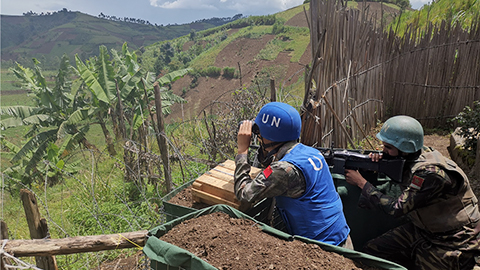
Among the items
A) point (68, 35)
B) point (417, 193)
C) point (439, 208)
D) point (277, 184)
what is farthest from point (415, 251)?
point (68, 35)

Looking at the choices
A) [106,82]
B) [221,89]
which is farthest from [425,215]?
[221,89]

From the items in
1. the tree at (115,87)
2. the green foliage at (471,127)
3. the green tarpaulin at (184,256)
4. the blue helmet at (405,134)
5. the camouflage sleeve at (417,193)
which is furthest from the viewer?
the tree at (115,87)

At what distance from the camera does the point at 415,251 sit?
2.87 meters

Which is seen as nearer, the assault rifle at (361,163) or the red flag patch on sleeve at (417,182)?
the red flag patch on sleeve at (417,182)

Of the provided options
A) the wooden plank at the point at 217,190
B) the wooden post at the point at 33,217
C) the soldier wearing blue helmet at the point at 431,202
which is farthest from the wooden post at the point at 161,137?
the soldier wearing blue helmet at the point at 431,202

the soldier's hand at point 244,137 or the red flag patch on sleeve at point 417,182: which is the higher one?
the soldier's hand at point 244,137

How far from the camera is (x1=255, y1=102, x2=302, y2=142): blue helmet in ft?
7.75

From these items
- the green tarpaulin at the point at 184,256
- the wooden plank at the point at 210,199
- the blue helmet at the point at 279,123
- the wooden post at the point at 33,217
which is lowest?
the wooden post at the point at 33,217

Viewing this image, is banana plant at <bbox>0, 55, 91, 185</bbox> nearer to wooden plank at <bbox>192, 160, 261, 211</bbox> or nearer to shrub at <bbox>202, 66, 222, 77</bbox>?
wooden plank at <bbox>192, 160, 261, 211</bbox>

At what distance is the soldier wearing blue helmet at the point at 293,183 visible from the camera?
2221mm

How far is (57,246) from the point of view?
7.77 feet

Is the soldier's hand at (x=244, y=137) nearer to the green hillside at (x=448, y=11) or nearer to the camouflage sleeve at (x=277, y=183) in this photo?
the camouflage sleeve at (x=277, y=183)

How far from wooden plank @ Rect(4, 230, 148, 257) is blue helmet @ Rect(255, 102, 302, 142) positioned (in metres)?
1.16

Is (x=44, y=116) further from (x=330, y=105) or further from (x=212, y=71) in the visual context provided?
(x=212, y=71)
